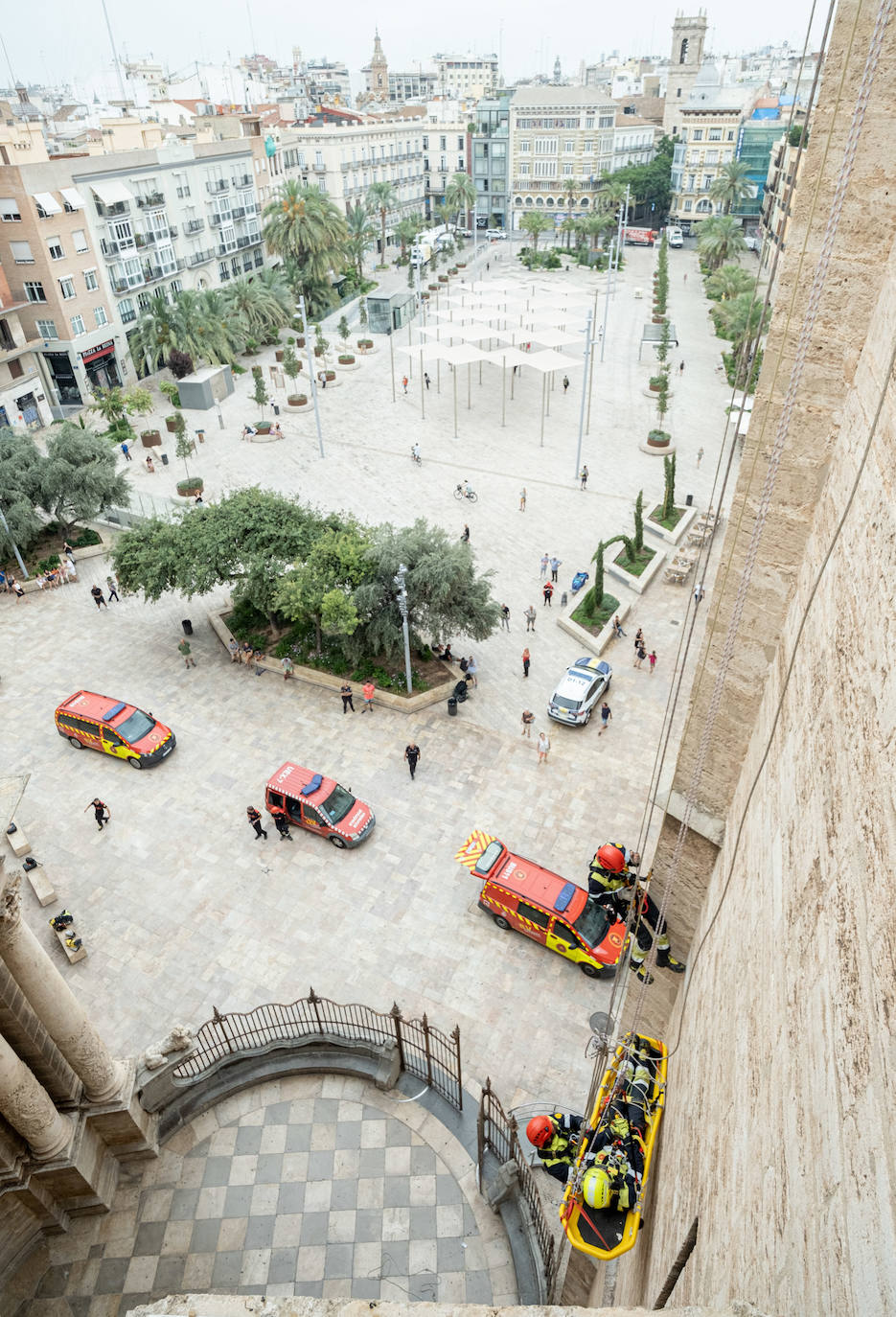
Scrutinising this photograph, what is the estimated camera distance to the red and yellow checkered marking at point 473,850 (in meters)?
14.2

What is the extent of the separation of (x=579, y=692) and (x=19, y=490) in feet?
60.0

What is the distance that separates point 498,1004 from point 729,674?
8093mm

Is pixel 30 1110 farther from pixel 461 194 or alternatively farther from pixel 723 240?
pixel 461 194

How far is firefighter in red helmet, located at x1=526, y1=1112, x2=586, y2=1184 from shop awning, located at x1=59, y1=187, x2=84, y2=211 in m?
44.1

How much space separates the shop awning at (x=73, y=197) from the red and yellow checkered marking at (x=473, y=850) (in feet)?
128

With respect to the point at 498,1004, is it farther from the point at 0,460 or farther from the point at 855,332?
the point at 0,460

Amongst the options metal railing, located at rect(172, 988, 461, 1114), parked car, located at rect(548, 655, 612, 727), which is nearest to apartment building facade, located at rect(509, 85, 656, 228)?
parked car, located at rect(548, 655, 612, 727)

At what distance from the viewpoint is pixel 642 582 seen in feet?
79.5

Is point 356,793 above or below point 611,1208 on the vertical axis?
below

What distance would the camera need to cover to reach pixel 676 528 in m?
27.5

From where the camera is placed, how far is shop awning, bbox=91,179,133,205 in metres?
39.5

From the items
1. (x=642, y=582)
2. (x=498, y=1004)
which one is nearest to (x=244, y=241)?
(x=642, y=582)

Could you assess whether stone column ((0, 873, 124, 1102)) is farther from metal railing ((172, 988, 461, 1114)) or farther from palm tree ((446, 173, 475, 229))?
palm tree ((446, 173, 475, 229))

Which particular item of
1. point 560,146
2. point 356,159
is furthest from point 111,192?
point 560,146
